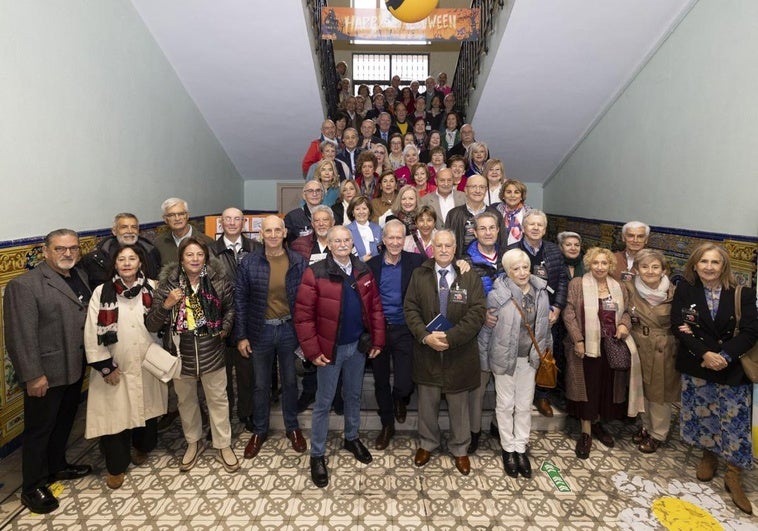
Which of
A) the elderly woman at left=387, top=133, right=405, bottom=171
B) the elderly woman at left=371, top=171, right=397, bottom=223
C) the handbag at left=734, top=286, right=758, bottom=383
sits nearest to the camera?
the handbag at left=734, top=286, right=758, bottom=383

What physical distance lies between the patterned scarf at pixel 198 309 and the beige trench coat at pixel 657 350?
336 centimetres

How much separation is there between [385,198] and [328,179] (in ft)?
2.24

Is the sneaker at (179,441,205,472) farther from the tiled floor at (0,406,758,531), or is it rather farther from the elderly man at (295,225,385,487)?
the elderly man at (295,225,385,487)

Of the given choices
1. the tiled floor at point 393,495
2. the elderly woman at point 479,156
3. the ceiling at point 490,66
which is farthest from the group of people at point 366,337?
the ceiling at point 490,66

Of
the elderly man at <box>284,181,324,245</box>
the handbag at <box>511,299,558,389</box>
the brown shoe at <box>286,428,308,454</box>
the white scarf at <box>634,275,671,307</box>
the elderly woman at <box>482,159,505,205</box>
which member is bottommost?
the brown shoe at <box>286,428,308,454</box>

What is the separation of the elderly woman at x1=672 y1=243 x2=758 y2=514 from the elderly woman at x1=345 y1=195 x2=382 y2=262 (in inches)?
95.2

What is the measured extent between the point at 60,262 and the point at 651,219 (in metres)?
6.17

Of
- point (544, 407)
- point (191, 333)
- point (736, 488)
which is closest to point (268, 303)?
point (191, 333)

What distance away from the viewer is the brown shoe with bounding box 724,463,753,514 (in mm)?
2633

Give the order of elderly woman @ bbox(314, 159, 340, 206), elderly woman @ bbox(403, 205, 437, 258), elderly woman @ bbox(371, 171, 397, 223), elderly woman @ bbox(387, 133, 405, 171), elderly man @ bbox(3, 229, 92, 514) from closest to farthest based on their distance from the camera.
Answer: elderly man @ bbox(3, 229, 92, 514), elderly woman @ bbox(403, 205, 437, 258), elderly woman @ bbox(371, 171, 397, 223), elderly woman @ bbox(314, 159, 340, 206), elderly woman @ bbox(387, 133, 405, 171)

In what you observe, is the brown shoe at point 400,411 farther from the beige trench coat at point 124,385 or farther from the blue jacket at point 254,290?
the beige trench coat at point 124,385

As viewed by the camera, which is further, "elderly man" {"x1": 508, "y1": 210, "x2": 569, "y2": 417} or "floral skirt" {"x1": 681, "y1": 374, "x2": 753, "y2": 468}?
"elderly man" {"x1": 508, "y1": 210, "x2": 569, "y2": 417}

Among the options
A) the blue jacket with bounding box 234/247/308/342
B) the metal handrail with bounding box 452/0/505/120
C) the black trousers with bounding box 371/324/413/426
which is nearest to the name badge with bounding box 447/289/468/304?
the black trousers with bounding box 371/324/413/426

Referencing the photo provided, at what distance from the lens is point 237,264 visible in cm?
339
